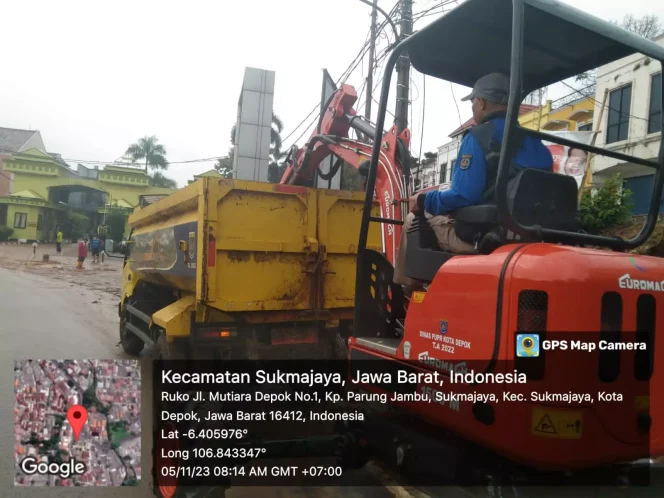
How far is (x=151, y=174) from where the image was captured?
1953 inches

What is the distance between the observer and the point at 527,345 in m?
1.96

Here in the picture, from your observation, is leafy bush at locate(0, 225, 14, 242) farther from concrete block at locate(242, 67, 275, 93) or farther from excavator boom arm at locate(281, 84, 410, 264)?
excavator boom arm at locate(281, 84, 410, 264)

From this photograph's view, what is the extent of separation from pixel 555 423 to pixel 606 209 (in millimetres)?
4859

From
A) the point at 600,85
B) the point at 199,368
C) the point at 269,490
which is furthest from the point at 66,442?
the point at 600,85

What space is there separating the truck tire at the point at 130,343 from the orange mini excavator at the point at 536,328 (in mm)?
5780

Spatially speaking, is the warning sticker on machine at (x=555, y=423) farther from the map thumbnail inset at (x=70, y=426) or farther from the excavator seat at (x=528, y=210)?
the map thumbnail inset at (x=70, y=426)

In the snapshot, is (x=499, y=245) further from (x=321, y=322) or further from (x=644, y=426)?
(x=321, y=322)

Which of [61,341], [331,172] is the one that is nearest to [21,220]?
[61,341]

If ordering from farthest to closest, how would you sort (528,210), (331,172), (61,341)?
(61,341) < (331,172) < (528,210)

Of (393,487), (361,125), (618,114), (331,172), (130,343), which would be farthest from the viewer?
(618,114)

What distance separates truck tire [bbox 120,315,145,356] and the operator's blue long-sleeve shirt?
625 centimetres

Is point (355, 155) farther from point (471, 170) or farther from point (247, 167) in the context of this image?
point (247, 167)

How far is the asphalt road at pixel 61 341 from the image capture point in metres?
3.58

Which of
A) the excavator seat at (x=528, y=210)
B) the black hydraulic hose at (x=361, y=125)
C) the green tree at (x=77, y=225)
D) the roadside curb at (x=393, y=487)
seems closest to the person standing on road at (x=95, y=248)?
the green tree at (x=77, y=225)
